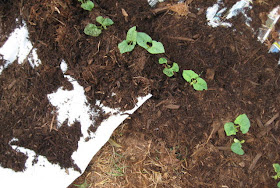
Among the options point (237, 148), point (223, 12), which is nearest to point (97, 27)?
point (223, 12)

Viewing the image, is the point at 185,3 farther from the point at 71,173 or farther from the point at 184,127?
the point at 71,173

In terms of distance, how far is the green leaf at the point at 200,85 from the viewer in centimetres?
185

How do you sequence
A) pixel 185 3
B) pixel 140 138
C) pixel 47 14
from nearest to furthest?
pixel 47 14 < pixel 140 138 < pixel 185 3

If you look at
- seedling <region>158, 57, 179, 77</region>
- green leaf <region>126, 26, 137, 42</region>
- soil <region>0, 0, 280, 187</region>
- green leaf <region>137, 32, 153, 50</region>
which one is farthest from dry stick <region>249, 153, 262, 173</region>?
green leaf <region>126, 26, 137, 42</region>

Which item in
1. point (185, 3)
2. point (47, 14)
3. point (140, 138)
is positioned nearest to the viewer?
point (47, 14)

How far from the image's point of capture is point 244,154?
6.23 feet

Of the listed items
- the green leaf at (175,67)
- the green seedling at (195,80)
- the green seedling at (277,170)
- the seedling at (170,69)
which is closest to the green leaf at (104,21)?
the seedling at (170,69)

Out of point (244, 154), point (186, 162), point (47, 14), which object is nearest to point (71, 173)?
point (186, 162)

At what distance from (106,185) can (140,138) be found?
1.57 ft

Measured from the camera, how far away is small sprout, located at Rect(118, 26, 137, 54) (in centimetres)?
179

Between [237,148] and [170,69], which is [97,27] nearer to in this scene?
[170,69]

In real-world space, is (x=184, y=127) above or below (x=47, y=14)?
below

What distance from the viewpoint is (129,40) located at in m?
1.81

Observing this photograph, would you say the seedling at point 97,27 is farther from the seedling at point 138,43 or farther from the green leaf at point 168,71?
the green leaf at point 168,71
